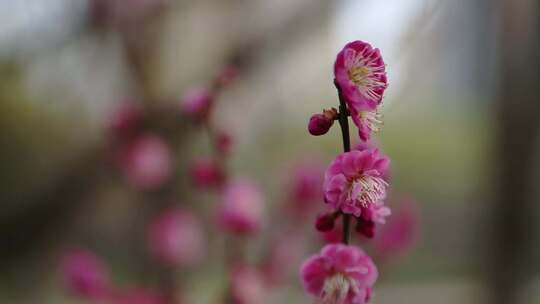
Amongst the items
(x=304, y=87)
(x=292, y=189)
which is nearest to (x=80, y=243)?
(x=304, y=87)

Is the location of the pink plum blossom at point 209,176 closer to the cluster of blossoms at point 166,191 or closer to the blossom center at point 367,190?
the cluster of blossoms at point 166,191

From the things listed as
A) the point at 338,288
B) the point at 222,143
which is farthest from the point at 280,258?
the point at 338,288

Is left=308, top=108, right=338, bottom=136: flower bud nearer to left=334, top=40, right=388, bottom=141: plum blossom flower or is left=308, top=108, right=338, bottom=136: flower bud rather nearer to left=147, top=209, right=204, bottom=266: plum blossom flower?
left=334, top=40, right=388, bottom=141: plum blossom flower

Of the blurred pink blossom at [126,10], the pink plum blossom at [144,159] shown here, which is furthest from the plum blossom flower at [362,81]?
the blurred pink blossom at [126,10]

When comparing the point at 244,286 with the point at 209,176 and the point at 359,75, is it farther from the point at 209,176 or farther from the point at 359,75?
the point at 359,75

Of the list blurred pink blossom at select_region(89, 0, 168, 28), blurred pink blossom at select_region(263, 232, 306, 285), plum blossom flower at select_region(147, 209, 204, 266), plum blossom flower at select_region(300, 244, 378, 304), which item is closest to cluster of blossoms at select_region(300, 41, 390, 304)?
plum blossom flower at select_region(300, 244, 378, 304)
